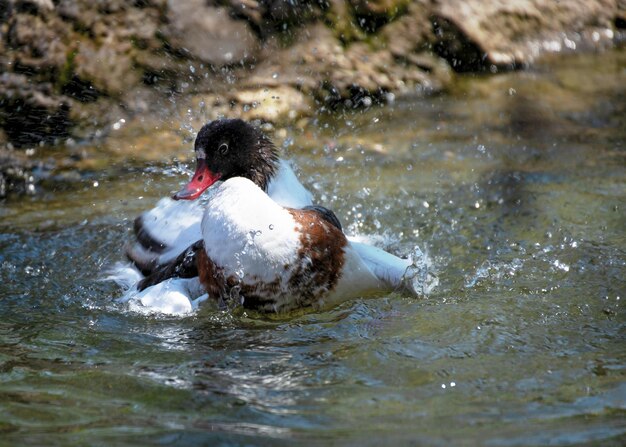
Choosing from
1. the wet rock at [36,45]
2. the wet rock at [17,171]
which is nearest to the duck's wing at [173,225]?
the wet rock at [17,171]

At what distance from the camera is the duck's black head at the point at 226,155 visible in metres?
4.72

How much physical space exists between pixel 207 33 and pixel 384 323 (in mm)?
4373

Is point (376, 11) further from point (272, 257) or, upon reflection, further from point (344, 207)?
point (272, 257)

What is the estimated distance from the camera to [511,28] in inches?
352

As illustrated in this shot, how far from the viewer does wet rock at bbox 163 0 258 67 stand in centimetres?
766

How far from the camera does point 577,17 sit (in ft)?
30.9

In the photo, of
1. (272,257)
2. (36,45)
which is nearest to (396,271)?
(272,257)

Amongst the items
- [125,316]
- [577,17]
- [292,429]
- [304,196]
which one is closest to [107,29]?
[304,196]

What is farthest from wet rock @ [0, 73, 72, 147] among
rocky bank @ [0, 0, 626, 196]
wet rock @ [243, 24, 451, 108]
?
wet rock @ [243, 24, 451, 108]

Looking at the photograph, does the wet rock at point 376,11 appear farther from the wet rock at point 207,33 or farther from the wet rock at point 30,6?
the wet rock at point 30,6

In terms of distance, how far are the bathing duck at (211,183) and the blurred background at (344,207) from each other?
326mm

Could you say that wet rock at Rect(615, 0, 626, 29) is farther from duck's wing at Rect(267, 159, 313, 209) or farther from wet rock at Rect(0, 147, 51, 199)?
wet rock at Rect(0, 147, 51, 199)

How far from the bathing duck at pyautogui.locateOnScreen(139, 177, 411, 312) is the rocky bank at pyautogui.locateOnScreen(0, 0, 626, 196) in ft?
9.80

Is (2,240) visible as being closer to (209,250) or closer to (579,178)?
(209,250)
